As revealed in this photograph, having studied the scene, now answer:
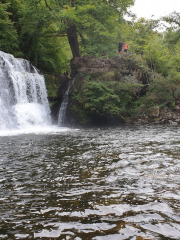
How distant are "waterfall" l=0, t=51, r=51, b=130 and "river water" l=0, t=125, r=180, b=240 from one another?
887 centimetres

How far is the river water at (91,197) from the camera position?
258 cm

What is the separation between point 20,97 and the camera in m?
15.8

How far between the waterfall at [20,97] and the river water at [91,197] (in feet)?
29.1

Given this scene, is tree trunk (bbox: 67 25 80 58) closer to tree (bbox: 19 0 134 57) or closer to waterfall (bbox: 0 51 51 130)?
tree (bbox: 19 0 134 57)

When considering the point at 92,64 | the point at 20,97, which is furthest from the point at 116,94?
the point at 20,97

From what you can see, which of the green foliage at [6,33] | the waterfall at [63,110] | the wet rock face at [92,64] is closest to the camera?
the green foliage at [6,33]

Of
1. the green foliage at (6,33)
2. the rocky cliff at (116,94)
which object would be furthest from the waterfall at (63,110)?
the green foliage at (6,33)

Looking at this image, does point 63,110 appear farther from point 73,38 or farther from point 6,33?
point 6,33

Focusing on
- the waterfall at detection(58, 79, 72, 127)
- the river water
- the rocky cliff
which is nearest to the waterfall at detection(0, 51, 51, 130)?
the waterfall at detection(58, 79, 72, 127)

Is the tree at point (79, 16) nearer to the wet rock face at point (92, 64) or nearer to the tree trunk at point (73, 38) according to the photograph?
the tree trunk at point (73, 38)

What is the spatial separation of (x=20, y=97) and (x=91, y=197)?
1355 cm

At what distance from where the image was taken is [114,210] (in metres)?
3.07

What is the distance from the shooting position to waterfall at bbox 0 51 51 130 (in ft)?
47.8

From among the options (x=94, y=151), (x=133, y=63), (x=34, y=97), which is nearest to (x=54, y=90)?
(x=34, y=97)
